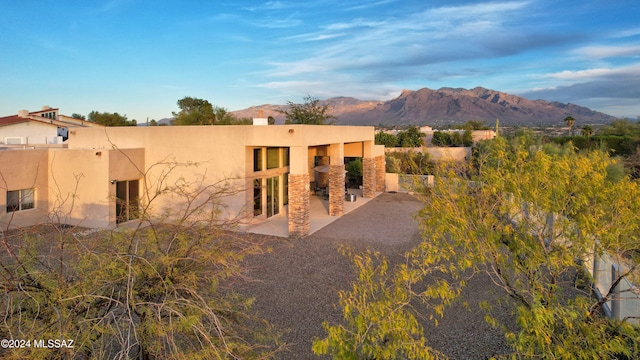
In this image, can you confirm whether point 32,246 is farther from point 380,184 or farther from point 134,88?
point 134,88

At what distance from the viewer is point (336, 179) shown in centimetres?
1891

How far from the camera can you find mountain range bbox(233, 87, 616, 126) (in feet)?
420

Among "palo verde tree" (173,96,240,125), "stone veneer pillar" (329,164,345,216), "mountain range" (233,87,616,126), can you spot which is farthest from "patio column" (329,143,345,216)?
"mountain range" (233,87,616,126)

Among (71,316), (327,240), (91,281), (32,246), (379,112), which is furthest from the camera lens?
(379,112)

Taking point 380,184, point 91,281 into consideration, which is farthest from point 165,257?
point 380,184

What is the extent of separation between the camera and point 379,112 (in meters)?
147

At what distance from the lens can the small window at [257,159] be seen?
1700cm

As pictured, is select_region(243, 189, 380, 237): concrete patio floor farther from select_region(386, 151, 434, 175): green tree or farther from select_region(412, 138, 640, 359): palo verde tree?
select_region(412, 138, 640, 359): palo verde tree

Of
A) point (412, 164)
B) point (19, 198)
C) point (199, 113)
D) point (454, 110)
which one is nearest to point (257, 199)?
point (19, 198)

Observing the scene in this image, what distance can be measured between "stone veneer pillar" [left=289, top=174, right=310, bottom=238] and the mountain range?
108 m

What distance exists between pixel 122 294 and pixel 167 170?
558 inches

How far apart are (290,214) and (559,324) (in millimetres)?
11107

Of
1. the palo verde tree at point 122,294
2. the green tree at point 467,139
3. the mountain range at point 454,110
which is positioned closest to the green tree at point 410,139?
the green tree at point 467,139

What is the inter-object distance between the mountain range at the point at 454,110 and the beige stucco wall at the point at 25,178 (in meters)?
108
